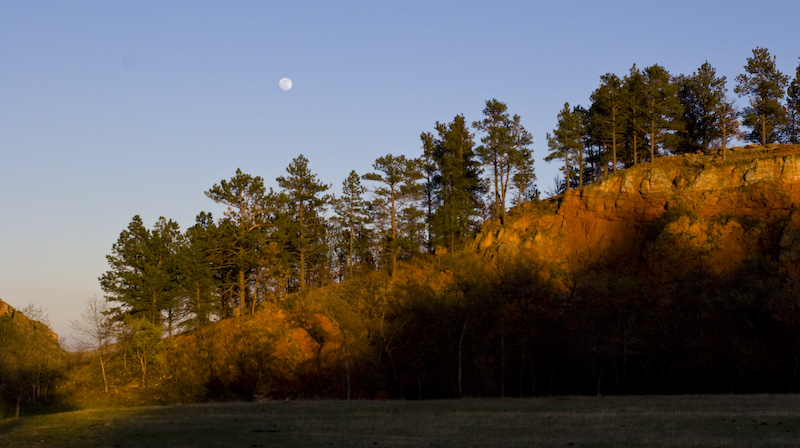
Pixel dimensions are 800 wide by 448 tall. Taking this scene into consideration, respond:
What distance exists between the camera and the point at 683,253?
64.0 metres

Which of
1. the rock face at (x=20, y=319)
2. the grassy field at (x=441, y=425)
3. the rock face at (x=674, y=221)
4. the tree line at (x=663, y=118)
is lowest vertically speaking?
the grassy field at (x=441, y=425)

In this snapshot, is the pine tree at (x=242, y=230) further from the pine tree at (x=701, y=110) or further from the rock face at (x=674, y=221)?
the pine tree at (x=701, y=110)

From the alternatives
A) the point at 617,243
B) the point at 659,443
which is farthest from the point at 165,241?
the point at 659,443

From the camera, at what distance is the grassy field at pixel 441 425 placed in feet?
80.3

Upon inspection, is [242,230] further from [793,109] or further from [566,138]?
[793,109]

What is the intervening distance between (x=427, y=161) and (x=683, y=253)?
32.5 meters

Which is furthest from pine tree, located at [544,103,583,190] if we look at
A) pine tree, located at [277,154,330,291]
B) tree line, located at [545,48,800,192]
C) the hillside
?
the hillside

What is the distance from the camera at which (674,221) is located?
66.4 meters

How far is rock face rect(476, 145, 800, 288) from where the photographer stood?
63656 mm

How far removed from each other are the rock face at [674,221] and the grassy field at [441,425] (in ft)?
86.3

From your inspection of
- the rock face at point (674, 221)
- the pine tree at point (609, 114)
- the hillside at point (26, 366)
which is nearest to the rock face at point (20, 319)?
→ the hillside at point (26, 366)

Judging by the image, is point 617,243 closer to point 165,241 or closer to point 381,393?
point 381,393

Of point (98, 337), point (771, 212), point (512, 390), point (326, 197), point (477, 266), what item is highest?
point (326, 197)

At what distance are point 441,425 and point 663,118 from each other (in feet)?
214
